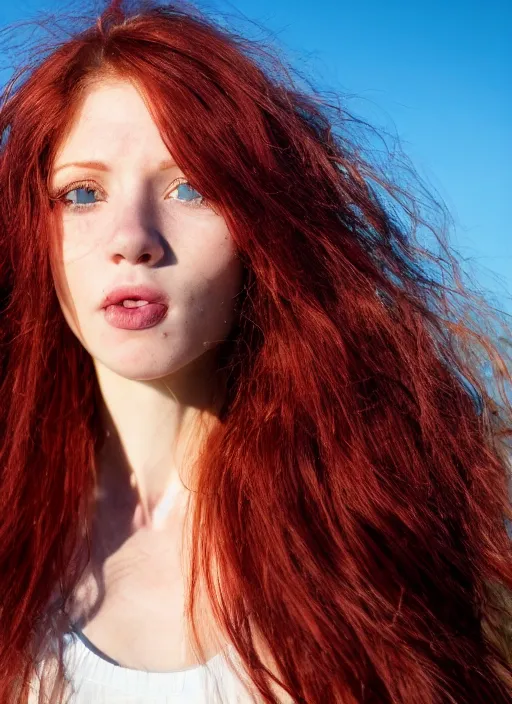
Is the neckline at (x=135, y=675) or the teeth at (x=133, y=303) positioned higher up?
the teeth at (x=133, y=303)

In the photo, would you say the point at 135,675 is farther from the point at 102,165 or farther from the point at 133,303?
the point at 102,165

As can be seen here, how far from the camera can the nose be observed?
1268 mm

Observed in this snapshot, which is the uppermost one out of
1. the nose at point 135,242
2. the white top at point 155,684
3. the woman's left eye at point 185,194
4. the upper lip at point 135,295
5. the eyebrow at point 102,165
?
the eyebrow at point 102,165

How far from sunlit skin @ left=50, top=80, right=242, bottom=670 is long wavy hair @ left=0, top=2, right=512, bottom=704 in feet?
0.15

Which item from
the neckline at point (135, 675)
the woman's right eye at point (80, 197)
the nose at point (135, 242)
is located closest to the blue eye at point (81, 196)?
the woman's right eye at point (80, 197)

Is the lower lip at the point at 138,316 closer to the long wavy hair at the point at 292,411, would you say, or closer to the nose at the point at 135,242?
the nose at the point at 135,242

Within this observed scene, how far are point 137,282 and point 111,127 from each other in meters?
0.30

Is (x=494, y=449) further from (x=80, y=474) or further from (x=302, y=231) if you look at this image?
(x=80, y=474)

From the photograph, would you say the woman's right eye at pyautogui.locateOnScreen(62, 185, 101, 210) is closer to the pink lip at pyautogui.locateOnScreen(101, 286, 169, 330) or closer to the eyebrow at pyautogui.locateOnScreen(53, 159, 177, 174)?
the eyebrow at pyautogui.locateOnScreen(53, 159, 177, 174)

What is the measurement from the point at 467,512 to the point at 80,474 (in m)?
0.83

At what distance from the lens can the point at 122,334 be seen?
51.8 inches

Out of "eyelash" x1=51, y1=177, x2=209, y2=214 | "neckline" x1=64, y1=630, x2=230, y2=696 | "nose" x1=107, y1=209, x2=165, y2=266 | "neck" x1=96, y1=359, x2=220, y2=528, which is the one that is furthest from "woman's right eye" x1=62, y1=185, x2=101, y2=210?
"neckline" x1=64, y1=630, x2=230, y2=696

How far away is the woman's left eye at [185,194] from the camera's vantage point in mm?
1360

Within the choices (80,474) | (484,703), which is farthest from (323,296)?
(484,703)
